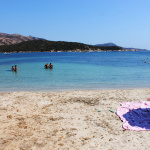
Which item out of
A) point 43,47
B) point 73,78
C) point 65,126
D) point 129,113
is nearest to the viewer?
point 65,126

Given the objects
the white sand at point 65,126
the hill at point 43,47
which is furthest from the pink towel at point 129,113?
the hill at point 43,47

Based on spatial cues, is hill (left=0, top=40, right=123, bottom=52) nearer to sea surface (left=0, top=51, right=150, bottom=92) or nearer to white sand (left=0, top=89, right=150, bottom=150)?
sea surface (left=0, top=51, right=150, bottom=92)

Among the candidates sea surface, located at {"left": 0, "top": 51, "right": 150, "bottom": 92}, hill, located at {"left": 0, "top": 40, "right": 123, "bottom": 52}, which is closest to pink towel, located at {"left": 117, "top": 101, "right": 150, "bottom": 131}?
sea surface, located at {"left": 0, "top": 51, "right": 150, "bottom": 92}

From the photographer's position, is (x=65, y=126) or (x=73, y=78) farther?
(x=73, y=78)

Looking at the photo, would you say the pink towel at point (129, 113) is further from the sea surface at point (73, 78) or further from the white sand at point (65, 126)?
the sea surface at point (73, 78)

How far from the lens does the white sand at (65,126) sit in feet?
18.2

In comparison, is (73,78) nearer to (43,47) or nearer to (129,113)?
(129,113)

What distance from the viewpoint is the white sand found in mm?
5535

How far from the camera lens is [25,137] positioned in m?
5.95

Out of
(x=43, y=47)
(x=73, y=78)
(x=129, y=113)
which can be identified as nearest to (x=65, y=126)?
(x=129, y=113)

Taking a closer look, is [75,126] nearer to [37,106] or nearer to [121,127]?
[121,127]

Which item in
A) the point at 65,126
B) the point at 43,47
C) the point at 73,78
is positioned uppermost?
the point at 43,47

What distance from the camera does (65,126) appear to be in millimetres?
7004

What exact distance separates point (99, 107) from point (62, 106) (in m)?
2.25
